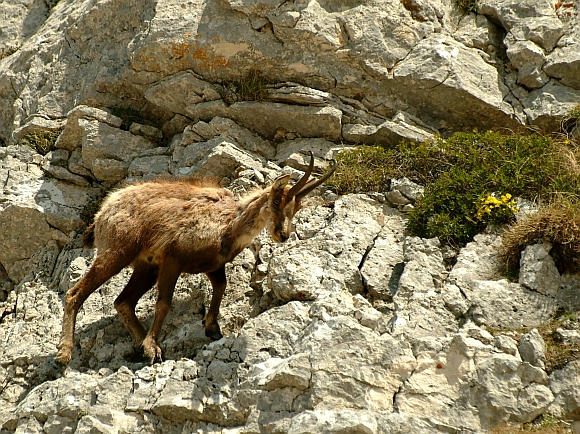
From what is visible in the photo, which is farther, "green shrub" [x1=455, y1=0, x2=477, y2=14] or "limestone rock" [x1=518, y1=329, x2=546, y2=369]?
"green shrub" [x1=455, y1=0, x2=477, y2=14]

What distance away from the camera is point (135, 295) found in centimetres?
818

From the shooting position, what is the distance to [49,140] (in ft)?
35.3

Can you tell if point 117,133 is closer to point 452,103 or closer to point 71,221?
point 71,221

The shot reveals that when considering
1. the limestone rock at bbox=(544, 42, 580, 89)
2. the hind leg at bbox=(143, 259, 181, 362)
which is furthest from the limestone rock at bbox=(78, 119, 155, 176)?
the limestone rock at bbox=(544, 42, 580, 89)

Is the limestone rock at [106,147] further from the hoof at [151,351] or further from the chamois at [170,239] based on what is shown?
the hoof at [151,351]

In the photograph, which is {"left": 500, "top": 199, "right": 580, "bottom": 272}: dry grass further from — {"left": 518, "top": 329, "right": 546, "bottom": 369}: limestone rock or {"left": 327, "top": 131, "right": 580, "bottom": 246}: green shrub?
{"left": 518, "top": 329, "right": 546, "bottom": 369}: limestone rock

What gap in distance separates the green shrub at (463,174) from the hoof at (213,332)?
2659mm

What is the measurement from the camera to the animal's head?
7.98 meters

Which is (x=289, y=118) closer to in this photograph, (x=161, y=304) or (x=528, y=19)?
(x=161, y=304)

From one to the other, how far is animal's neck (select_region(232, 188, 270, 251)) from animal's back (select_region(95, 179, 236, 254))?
0.60 feet

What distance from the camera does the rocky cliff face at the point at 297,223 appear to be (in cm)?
646

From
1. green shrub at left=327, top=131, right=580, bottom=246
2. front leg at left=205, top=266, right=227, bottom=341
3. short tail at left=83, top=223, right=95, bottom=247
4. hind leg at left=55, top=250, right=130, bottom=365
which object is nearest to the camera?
front leg at left=205, top=266, right=227, bottom=341

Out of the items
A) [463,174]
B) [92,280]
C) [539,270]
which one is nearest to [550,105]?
[463,174]

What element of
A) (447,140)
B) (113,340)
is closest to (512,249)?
(447,140)
